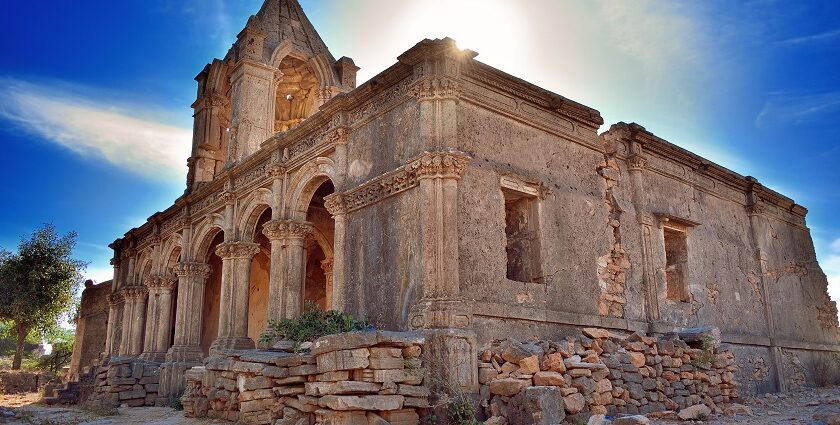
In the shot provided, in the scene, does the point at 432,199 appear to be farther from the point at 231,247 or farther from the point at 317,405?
the point at 231,247

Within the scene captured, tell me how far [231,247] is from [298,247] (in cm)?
262

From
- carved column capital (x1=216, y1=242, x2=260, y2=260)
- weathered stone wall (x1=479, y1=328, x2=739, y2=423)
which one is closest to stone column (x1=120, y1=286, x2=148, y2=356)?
carved column capital (x1=216, y1=242, x2=260, y2=260)

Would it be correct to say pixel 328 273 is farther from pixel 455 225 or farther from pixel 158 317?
pixel 455 225

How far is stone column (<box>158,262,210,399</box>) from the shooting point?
53.4 ft

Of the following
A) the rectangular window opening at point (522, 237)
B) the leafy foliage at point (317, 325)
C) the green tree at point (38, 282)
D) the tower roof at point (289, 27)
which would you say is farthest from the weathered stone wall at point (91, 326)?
the rectangular window opening at point (522, 237)

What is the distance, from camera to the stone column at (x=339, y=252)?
11.3 meters

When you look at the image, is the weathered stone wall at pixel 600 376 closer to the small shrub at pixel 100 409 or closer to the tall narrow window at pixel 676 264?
the tall narrow window at pixel 676 264

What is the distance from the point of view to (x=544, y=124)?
467 inches

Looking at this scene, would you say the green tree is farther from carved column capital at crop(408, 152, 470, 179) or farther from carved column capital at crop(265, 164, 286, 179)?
carved column capital at crop(408, 152, 470, 179)

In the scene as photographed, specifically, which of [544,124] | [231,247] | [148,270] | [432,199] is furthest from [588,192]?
[148,270]

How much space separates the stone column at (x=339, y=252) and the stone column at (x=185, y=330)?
682 cm

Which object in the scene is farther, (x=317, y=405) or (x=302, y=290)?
(x=302, y=290)

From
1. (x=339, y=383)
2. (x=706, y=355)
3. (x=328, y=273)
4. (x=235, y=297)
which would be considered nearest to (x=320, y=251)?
(x=328, y=273)

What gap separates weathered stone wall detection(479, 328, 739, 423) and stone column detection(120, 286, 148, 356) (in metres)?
14.2
